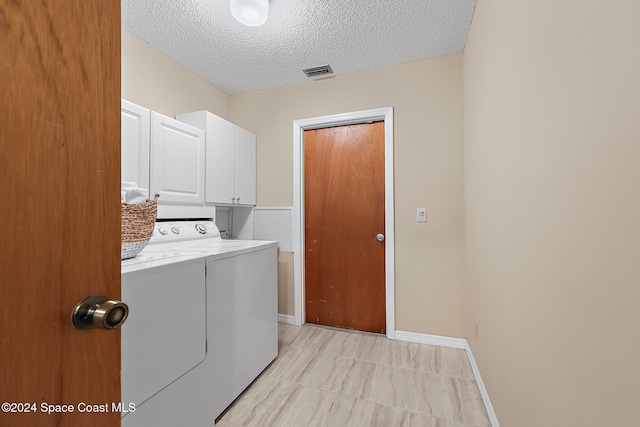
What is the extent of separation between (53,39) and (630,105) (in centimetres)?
103

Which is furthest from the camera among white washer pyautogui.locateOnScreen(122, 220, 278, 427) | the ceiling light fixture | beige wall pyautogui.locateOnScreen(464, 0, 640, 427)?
the ceiling light fixture

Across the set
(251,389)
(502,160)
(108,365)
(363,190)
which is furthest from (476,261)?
(108,365)

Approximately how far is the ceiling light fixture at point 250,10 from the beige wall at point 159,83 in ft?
2.96

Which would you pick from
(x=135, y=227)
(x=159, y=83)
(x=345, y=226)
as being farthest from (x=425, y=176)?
(x=159, y=83)

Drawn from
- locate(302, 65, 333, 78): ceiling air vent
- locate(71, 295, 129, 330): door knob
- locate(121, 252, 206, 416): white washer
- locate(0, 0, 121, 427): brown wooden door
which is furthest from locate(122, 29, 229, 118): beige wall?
locate(71, 295, 129, 330): door knob

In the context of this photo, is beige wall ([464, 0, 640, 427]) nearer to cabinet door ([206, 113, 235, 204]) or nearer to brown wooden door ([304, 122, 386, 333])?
brown wooden door ([304, 122, 386, 333])

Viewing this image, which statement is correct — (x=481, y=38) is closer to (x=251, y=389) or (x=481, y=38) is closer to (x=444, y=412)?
(x=444, y=412)

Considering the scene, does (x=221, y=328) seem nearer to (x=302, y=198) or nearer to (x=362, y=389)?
(x=362, y=389)

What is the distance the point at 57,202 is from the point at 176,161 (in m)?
1.68

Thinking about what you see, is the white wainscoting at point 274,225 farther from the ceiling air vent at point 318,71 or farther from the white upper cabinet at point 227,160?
the ceiling air vent at point 318,71

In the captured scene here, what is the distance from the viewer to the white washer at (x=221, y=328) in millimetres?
1254

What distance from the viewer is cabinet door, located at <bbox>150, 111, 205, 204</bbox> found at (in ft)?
5.98

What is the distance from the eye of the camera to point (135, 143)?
1.69 metres

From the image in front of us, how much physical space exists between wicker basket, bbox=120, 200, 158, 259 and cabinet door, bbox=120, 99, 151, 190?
0.45 m
